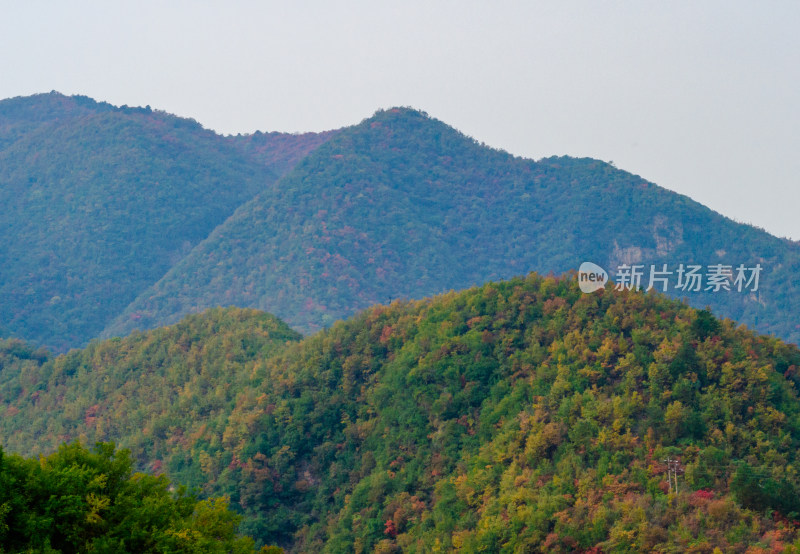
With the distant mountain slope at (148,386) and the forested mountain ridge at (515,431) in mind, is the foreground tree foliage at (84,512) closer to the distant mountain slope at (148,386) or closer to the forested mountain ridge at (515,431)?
the forested mountain ridge at (515,431)

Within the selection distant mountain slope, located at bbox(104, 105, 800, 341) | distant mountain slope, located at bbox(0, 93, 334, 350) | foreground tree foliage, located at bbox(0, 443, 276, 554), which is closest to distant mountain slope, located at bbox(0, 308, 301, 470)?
foreground tree foliage, located at bbox(0, 443, 276, 554)

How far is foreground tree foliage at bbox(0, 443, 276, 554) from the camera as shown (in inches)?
968

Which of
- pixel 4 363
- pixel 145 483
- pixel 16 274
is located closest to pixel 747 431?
pixel 145 483

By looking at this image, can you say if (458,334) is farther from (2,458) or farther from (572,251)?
(572,251)

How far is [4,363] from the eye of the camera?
89.8 m

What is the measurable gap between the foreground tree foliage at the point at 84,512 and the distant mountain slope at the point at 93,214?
118822mm

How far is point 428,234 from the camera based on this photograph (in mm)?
168500

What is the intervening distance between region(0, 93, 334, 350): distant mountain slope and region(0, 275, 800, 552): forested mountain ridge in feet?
286

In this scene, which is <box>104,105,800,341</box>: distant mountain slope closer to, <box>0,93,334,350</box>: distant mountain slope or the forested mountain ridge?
<box>0,93,334,350</box>: distant mountain slope

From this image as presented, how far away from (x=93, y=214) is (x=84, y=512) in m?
157

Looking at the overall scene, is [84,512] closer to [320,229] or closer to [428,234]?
[320,229]

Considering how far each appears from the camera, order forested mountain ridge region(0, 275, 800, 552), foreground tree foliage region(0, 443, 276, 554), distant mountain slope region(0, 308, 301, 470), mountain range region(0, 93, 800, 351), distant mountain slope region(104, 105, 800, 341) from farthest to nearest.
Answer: mountain range region(0, 93, 800, 351)
distant mountain slope region(104, 105, 800, 341)
distant mountain slope region(0, 308, 301, 470)
forested mountain ridge region(0, 275, 800, 552)
foreground tree foliage region(0, 443, 276, 554)

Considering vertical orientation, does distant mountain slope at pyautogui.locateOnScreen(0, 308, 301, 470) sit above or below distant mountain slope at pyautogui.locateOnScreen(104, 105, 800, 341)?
below

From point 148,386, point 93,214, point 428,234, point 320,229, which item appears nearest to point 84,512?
point 148,386
